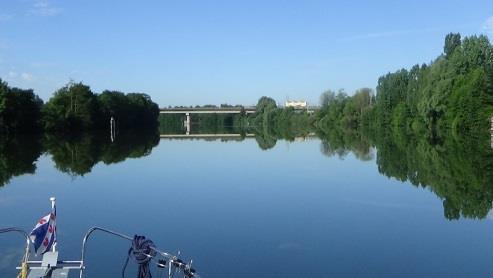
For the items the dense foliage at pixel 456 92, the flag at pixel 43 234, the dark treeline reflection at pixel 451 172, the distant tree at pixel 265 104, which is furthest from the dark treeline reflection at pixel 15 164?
the distant tree at pixel 265 104

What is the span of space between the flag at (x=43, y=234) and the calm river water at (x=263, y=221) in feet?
11.9

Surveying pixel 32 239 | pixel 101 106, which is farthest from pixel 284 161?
pixel 101 106

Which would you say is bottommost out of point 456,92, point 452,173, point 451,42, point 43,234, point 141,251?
point 452,173

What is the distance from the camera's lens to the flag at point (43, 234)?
6.63 metres

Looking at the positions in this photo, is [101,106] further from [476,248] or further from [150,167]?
[476,248]

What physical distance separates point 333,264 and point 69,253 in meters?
5.53

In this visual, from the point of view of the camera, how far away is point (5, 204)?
62.6 ft

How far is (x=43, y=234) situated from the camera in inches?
266

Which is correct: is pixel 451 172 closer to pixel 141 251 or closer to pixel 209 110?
pixel 141 251

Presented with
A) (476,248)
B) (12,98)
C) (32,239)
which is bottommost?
(476,248)

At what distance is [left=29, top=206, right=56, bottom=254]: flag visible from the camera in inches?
261

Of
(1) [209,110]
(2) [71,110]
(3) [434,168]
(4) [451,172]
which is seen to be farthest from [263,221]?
(1) [209,110]

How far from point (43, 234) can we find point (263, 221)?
9.82 m

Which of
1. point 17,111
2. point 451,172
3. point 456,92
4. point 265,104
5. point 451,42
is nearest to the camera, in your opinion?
point 451,172
